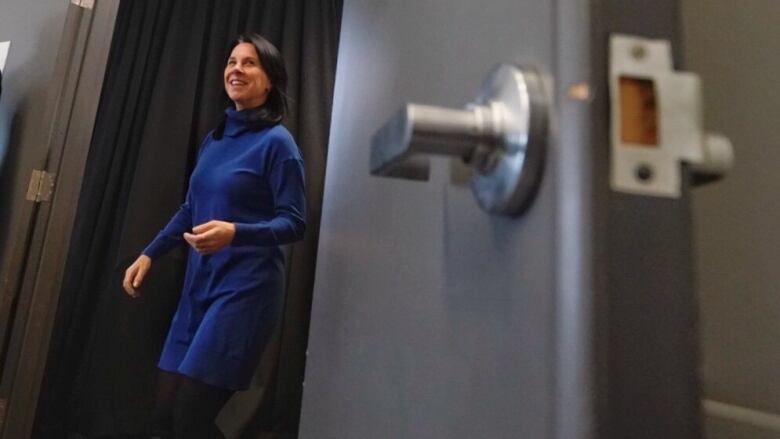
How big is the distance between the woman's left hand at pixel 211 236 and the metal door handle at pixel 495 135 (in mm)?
1067

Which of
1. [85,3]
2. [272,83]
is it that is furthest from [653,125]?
[85,3]

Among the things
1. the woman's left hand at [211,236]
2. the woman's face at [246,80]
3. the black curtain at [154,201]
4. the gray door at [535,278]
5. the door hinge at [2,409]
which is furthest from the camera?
the black curtain at [154,201]

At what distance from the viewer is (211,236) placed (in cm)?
127

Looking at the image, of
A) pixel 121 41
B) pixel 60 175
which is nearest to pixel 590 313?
pixel 60 175

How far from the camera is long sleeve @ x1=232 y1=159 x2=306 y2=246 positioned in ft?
4.33

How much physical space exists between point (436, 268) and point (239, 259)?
3.74 feet

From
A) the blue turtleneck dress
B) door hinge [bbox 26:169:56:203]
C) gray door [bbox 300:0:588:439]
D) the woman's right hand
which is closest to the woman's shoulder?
the blue turtleneck dress

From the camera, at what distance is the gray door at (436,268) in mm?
234

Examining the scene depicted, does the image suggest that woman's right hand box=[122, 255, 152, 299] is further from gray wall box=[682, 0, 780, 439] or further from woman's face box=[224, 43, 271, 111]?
gray wall box=[682, 0, 780, 439]

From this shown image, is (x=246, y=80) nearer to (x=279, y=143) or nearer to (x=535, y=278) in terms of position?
(x=279, y=143)

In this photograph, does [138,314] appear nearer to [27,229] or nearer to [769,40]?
[27,229]

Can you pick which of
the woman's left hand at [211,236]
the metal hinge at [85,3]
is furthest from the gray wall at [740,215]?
the metal hinge at [85,3]

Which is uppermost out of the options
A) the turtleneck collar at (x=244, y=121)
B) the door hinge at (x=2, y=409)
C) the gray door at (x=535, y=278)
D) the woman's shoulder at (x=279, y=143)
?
the turtleneck collar at (x=244, y=121)

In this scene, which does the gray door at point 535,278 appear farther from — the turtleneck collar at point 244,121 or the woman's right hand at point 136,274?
the woman's right hand at point 136,274
